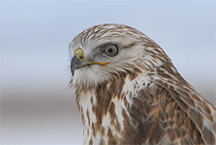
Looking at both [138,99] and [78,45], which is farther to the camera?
[78,45]

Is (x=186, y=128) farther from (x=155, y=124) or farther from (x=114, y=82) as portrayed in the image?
(x=114, y=82)

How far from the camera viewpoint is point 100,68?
2.47 meters

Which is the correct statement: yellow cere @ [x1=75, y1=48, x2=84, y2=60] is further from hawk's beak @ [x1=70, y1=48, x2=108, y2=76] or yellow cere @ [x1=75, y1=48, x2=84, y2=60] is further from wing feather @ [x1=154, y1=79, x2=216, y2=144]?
wing feather @ [x1=154, y1=79, x2=216, y2=144]

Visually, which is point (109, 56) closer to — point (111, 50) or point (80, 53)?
point (111, 50)

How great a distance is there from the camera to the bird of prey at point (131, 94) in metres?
2.12

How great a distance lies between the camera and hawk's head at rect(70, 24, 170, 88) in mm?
2467

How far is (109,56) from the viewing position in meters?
2.47

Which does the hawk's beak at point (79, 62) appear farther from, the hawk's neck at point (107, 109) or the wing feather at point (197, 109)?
the wing feather at point (197, 109)

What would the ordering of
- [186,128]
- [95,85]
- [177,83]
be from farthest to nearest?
[95,85] → [177,83] → [186,128]

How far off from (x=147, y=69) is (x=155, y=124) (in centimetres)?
50

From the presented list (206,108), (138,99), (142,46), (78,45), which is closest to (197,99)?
(206,108)

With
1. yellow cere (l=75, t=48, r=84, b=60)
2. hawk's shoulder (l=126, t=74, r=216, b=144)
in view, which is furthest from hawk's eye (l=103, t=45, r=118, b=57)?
hawk's shoulder (l=126, t=74, r=216, b=144)

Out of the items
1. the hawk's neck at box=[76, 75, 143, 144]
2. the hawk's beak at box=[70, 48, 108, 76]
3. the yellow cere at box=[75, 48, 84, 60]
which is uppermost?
the yellow cere at box=[75, 48, 84, 60]

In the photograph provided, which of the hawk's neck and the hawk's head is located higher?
the hawk's head
